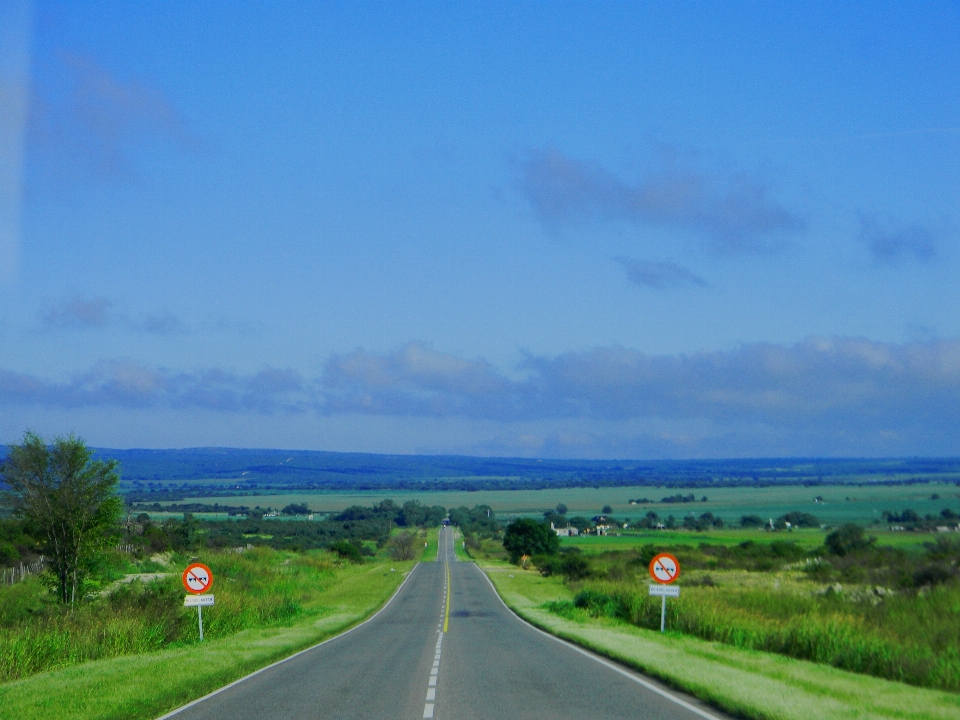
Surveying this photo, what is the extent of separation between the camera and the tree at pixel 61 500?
3475cm

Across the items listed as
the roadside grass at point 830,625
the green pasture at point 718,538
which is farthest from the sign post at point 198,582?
the green pasture at point 718,538

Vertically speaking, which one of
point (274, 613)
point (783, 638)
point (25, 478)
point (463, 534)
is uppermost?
point (25, 478)

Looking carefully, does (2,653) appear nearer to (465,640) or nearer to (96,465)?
(465,640)

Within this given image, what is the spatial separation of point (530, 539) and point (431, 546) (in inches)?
1194

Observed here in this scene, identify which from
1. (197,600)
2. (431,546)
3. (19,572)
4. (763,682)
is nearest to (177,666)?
(197,600)

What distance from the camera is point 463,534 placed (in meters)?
177

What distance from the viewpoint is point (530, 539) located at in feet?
370

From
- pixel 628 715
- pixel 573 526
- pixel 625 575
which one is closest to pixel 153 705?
pixel 628 715

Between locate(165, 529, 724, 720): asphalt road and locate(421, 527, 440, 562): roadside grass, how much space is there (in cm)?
8577

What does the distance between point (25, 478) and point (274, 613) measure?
35.1 feet

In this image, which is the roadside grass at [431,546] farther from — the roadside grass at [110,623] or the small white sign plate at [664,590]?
the small white sign plate at [664,590]

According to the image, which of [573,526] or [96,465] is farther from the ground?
[96,465]

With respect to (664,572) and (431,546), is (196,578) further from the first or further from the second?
(431,546)

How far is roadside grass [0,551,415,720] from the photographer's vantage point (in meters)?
13.9
